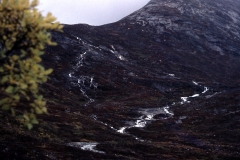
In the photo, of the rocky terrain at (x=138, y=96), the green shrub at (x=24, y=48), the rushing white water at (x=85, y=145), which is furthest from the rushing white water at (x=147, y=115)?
the green shrub at (x=24, y=48)

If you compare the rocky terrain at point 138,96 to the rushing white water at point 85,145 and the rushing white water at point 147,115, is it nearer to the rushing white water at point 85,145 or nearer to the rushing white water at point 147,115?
the rushing white water at point 85,145

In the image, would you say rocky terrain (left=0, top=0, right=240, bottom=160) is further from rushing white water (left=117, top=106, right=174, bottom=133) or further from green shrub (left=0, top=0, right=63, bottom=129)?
green shrub (left=0, top=0, right=63, bottom=129)

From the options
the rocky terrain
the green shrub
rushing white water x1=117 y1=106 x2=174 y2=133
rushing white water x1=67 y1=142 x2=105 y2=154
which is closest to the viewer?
the green shrub

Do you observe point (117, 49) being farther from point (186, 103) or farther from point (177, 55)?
point (186, 103)

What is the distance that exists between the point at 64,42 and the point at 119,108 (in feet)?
190

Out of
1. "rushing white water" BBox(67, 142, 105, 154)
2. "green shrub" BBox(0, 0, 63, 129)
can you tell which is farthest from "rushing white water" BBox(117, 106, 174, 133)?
"green shrub" BBox(0, 0, 63, 129)

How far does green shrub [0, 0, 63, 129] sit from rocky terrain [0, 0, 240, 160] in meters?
21.5

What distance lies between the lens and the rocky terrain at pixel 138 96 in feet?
147

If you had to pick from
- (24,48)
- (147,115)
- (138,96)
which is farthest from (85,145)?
(138,96)

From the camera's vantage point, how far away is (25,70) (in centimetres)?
852

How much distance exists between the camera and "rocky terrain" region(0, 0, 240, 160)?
44.8 metres

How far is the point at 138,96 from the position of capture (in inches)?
4225

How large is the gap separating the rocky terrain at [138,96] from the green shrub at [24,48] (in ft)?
70.6

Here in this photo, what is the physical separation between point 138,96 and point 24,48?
98807mm
